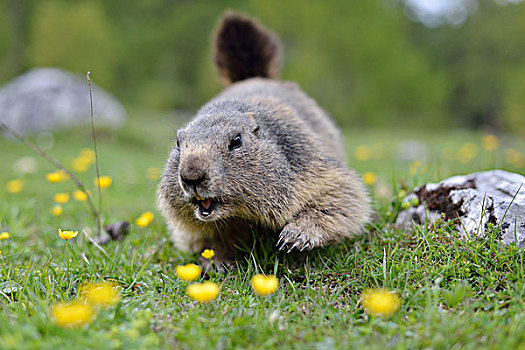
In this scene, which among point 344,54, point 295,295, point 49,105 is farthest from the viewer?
point 344,54

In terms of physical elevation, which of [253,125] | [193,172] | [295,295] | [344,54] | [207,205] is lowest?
[295,295]

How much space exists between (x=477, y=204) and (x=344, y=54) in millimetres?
26655

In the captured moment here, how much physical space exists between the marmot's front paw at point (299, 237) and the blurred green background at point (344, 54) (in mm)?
20401

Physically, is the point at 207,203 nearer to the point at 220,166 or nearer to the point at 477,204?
the point at 220,166

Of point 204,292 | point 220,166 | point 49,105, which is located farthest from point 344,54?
point 204,292

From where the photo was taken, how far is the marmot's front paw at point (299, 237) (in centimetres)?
Result: 295

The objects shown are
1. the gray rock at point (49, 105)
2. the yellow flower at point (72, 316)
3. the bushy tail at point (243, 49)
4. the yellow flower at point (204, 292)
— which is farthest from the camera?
the gray rock at point (49, 105)

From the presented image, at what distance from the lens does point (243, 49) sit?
5637 millimetres

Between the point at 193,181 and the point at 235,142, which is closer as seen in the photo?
the point at 193,181

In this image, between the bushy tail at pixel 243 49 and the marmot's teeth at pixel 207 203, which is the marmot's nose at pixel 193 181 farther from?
the bushy tail at pixel 243 49

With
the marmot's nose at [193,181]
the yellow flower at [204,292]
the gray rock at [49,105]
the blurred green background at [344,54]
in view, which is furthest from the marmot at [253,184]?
the blurred green background at [344,54]

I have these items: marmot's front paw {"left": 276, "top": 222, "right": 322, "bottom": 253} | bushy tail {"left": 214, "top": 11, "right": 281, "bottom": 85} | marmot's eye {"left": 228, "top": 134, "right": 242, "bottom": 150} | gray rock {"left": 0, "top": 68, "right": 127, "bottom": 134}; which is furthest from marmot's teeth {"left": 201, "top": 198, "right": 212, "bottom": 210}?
gray rock {"left": 0, "top": 68, "right": 127, "bottom": 134}

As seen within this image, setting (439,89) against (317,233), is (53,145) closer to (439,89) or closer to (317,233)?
(317,233)

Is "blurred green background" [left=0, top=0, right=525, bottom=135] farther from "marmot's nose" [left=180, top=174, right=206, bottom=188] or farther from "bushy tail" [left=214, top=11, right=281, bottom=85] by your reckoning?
"marmot's nose" [left=180, top=174, right=206, bottom=188]
